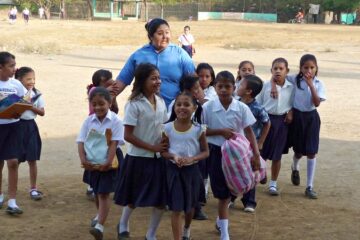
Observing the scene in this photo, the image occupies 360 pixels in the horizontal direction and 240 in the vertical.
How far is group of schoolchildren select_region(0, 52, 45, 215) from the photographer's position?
19.2 ft

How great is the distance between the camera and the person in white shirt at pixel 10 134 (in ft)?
19.2

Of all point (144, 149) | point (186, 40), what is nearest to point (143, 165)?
point (144, 149)

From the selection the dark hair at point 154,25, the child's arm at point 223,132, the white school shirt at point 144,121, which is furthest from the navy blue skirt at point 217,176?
the dark hair at point 154,25

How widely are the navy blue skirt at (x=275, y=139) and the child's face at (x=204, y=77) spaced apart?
1114 millimetres

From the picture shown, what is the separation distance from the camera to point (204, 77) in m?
5.99

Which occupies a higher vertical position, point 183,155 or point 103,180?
point 183,155

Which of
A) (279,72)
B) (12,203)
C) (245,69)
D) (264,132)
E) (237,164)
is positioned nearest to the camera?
(237,164)

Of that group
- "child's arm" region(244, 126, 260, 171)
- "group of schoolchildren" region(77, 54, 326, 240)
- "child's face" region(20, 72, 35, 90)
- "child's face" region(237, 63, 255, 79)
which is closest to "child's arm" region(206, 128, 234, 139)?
"group of schoolchildren" region(77, 54, 326, 240)

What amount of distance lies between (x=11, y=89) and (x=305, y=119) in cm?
328

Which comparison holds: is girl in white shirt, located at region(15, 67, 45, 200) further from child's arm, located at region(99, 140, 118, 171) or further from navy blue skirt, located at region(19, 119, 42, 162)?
child's arm, located at region(99, 140, 118, 171)

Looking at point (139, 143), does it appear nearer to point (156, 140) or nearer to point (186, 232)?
point (156, 140)

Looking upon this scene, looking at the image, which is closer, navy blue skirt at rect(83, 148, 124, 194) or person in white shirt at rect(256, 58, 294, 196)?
navy blue skirt at rect(83, 148, 124, 194)

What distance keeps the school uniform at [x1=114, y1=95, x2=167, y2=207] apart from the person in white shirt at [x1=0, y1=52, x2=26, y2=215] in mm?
1440

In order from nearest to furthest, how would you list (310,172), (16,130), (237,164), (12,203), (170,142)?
(170,142), (237,164), (12,203), (16,130), (310,172)
